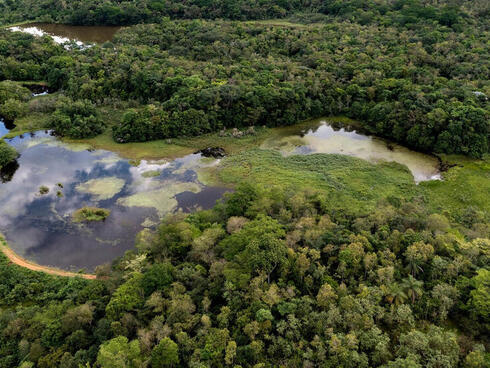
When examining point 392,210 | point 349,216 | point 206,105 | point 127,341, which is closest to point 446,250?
point 392,210

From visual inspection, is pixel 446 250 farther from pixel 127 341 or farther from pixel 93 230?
pixel 93 230

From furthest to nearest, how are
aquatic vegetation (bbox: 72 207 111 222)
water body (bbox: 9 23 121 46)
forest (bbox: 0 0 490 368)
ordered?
water body (bbox: 9 23 121 46) → aquatic vegetation (bbox: 72 207 111 222) → forest (bbox: 0 0 490 368)

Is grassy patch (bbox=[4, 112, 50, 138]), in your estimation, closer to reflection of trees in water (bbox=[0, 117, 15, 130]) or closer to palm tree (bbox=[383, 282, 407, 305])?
reflection of trees in water (bbox=[0, 117, 15, 130])

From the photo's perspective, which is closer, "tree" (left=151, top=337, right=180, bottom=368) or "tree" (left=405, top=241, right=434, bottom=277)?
"tree" (left=151, top=337, right=180, bottom=368)

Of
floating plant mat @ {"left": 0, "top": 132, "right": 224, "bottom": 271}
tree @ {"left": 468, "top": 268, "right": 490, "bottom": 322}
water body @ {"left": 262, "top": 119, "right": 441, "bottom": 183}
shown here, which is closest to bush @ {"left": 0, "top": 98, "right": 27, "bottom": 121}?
floating plant mat @ {"left": 0, "top": 132, "right": 224, "bottom": 271}

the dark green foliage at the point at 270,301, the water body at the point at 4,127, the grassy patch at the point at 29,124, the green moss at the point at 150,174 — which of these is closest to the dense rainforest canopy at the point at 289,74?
the grassy patch at the point at 29,124

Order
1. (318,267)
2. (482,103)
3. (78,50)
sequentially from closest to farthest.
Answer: (318,267), (482,103), (78,50)

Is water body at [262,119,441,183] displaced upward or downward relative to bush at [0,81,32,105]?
downward
